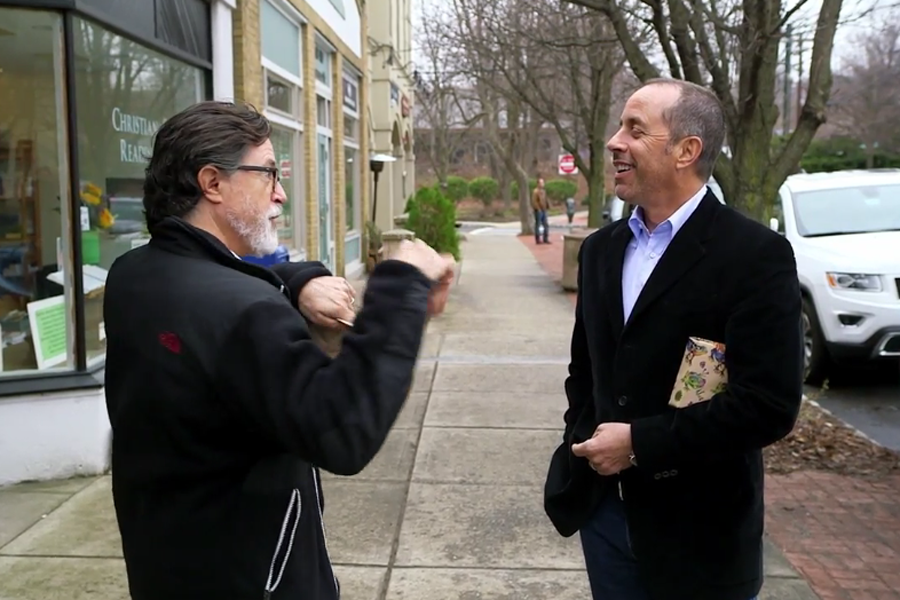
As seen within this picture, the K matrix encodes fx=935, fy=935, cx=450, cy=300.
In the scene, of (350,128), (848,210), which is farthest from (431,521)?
(350,128)

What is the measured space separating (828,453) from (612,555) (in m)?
4.05

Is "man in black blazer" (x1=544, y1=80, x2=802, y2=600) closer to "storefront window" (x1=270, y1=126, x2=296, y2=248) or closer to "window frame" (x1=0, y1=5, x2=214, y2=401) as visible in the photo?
"window frame" (x1=0, y1=5, x2=214, y2=401)

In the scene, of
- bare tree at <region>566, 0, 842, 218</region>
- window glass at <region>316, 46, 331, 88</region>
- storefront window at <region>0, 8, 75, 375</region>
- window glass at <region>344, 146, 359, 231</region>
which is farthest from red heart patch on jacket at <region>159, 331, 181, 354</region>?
window glass at <region>344, 146, 359, 231</region>

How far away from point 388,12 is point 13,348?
1535 cm

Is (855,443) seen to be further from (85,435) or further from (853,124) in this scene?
(853,124)

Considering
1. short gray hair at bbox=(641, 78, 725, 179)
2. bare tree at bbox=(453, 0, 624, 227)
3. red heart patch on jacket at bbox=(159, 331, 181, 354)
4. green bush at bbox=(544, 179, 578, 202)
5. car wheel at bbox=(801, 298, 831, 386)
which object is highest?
bare tree at bbox=(453, 0, 624, 227)

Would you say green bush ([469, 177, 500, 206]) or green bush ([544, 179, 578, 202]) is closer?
green bush ([469, 177, 500, 206])

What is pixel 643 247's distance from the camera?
256 cm

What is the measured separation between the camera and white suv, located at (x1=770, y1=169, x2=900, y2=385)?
303 inches

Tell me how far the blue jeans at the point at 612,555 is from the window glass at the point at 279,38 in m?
7.38

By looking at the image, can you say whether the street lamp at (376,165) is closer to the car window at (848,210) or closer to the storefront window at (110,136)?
the car window at (848,210)

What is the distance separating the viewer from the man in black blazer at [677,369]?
2250mm

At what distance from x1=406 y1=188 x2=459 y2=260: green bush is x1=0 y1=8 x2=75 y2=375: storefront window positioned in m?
9.56

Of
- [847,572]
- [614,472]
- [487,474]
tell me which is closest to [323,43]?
[487,474]
